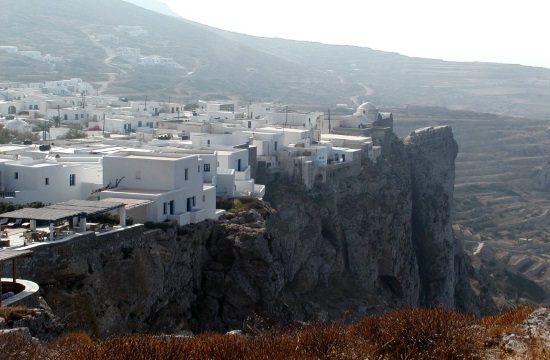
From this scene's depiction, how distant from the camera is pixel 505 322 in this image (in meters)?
14.4

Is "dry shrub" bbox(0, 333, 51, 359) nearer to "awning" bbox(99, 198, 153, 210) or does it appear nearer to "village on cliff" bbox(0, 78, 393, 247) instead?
"village on cliff" bbox(0, 78, 393, 247)

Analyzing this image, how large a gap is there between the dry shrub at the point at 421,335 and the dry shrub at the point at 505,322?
22 cm

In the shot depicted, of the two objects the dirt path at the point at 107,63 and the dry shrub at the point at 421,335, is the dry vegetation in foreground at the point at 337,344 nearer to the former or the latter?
the dry shrub at the point at 421,335

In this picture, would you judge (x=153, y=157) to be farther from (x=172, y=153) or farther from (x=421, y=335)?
(x=421, y=335)

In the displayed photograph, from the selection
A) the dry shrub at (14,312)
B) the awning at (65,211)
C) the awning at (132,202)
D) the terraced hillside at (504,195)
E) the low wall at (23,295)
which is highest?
the awning at (65,211)

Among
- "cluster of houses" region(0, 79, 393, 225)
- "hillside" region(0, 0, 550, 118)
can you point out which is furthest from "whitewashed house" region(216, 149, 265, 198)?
"hillside" region(0, 0, 550, 118)

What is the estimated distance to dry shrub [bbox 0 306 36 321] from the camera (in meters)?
14.8

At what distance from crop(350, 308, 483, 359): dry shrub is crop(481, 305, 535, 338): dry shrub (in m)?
0.22

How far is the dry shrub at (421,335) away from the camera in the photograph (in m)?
12.6

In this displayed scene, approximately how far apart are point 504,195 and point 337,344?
8288cm

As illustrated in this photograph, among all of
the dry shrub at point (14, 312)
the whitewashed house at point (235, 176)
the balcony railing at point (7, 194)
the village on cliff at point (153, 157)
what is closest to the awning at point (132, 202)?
the village on cliff at point (153, 157)

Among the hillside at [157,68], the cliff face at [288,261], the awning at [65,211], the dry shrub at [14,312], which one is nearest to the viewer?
the dry shrub at [14,312]

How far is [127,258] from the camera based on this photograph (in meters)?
23.7

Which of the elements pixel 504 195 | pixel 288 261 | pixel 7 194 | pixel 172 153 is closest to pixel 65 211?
pixel 7 194
